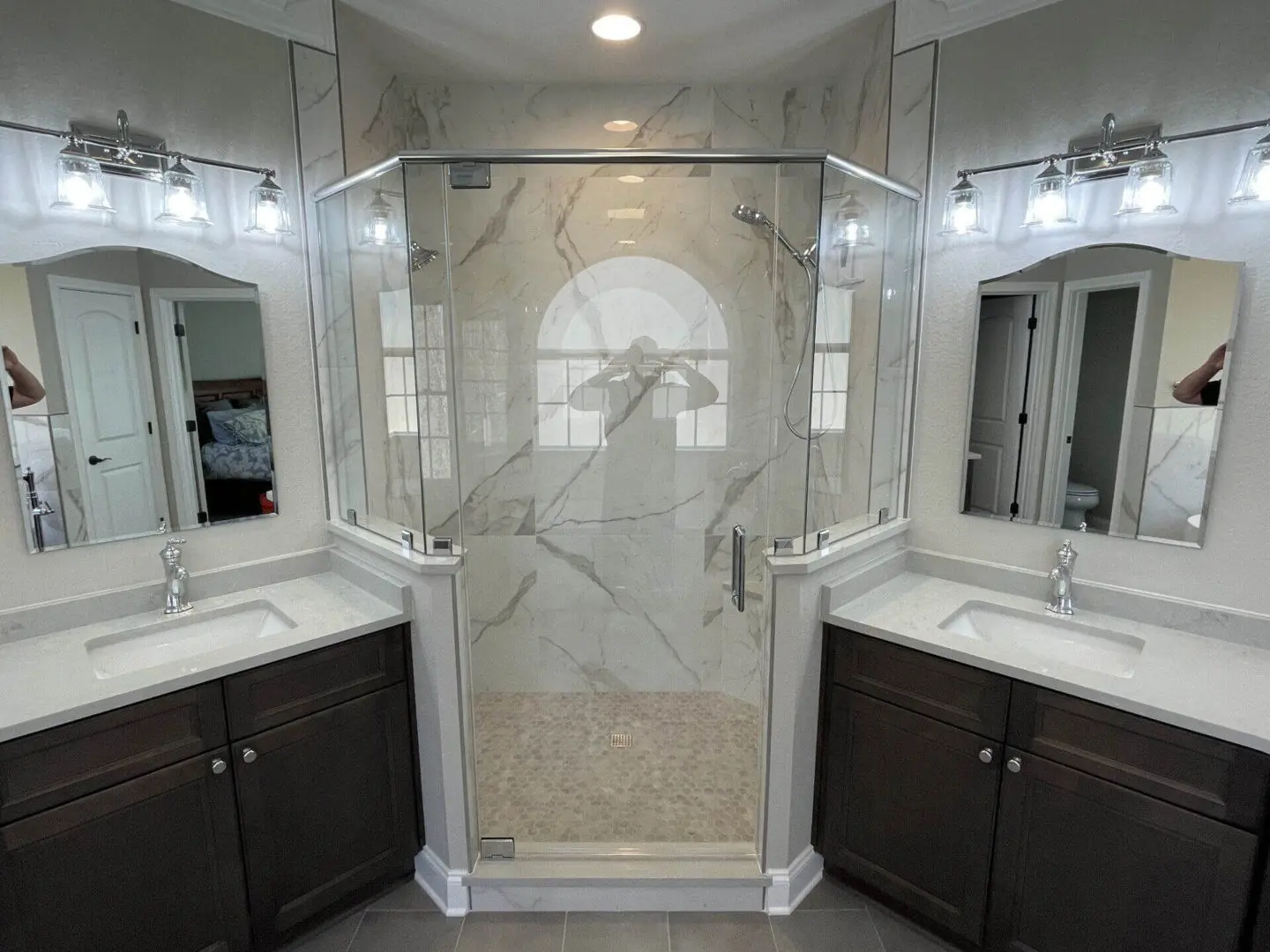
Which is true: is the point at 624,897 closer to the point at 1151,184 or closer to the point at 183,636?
the point at 183,636

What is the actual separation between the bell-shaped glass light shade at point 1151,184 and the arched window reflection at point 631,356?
1.46m

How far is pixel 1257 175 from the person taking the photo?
5.25 feet

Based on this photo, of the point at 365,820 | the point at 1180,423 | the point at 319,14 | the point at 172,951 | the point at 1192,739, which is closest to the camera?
the point at 1192,739

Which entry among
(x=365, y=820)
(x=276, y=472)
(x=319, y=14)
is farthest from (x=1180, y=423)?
(x=319, y=14)

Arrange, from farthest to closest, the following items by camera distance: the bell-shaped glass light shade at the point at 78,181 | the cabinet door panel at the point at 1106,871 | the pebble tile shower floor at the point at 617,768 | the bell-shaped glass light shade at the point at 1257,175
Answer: the pebble tile shower floor at the point at 617,768 < the bell-shaped glass light shade at the point at 78,181 < the bell-shaped glass light shade at the point at 1257,175 < the cabinet door panel at the point at 1106,871

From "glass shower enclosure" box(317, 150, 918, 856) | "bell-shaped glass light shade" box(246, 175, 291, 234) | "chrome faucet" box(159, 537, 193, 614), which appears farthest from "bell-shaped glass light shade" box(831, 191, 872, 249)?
"chrome faucet" box(159, 537, 193, 614)

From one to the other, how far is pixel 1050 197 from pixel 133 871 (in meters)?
2.99

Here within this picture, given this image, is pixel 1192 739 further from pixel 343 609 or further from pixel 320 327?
pixel 320 327

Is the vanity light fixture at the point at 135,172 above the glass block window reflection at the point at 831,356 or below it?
above

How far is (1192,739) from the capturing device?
1.41 metres

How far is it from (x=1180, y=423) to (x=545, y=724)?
8.37ft

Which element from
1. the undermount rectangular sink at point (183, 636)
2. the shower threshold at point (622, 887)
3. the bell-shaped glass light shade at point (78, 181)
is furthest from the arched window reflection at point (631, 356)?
the shower threshold at point (622, 887)

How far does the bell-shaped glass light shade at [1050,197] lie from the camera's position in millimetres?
1887

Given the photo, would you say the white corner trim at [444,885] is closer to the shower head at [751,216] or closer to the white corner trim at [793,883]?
the white corner trim at [793,883]
